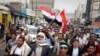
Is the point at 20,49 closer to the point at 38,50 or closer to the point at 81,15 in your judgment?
the point at 38,50

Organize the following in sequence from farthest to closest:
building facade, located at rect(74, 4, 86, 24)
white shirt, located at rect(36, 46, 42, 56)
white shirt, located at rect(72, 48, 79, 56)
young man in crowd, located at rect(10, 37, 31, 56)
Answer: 1. building facade, located at rect(74, 4, 86, 24)
2. white shirt, located at rect(72, 48, 79, 56)
3. white shirt, located at rect(36, 46, 42, 56)
4. young man in crowd, located at rect(10, 37, 31, 56)

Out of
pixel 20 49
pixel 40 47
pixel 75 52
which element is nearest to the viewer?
pixel 20 49

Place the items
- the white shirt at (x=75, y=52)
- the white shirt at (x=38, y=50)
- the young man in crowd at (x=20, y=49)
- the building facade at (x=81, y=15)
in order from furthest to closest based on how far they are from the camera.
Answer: the building facade at (x=81, y=15) < the white shirt at (x=75, y=52) < the white shirt at (x=38, y=50) < the young man in crowd at (x=20, y=49)

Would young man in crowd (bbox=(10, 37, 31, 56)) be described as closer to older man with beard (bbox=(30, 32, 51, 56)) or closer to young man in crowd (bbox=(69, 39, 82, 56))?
older man with beard (bbox=(30, 32, 51, 56))

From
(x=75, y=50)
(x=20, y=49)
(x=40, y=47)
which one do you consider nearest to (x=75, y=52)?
(x=75, y=50)

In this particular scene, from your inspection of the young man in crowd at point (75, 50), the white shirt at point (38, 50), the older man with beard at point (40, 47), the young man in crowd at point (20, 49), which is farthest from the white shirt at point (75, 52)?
the young man in crowd at point (20, 49)

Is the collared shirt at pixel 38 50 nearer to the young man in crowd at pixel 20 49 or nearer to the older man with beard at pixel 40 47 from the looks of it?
the older man with beard at pixel 40 47

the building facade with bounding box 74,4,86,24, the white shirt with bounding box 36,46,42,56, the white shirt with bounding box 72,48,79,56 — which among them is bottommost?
the building facade with bounding box 74,4,86,24

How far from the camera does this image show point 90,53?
28.8 feet

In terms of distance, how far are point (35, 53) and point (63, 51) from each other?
92cm

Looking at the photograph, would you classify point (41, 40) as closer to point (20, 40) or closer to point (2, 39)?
point (20, 40)

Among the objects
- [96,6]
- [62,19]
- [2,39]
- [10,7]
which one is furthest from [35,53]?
[96,6]

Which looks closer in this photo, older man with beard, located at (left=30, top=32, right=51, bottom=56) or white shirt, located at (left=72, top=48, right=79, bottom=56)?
older man with beard, located at (left=30, top=32, right=51, bottom=56)

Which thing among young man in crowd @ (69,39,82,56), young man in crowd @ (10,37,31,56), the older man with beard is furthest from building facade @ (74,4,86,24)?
young man in crowd @ (10,37,31,56)
